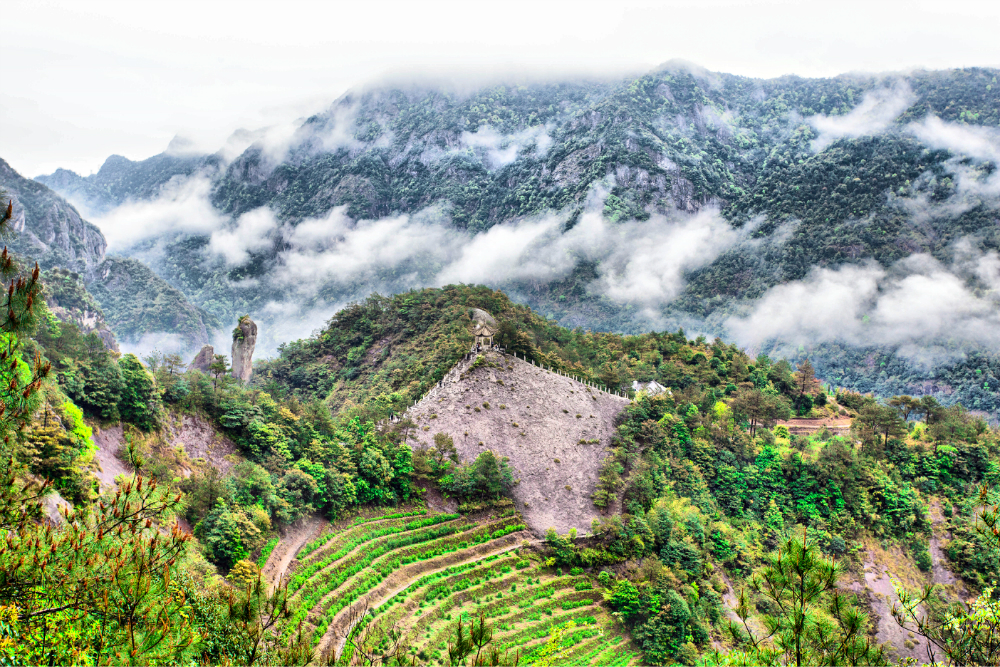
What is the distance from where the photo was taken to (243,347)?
6575 centimetres

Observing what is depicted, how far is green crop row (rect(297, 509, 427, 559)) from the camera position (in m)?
29.3

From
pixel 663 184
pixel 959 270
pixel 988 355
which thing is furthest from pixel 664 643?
pixel 663 184

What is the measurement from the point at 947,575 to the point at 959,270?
138 meters

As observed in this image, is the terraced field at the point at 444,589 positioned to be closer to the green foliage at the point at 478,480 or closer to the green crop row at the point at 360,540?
the green crop row at the point at 360,540

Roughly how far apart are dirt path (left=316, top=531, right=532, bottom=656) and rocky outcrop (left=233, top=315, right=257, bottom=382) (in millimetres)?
41451

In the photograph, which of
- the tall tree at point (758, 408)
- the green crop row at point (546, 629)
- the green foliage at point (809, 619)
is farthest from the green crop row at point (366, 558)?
the tall tree at point (758, 408)

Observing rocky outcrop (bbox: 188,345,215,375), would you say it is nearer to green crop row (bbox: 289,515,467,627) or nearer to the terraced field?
the terraced field

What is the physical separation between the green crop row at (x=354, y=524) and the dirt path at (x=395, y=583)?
13.2 feet

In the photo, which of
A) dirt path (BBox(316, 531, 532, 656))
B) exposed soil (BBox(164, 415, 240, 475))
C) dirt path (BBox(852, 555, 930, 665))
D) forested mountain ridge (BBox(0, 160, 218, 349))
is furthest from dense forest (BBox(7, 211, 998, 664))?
forested mountain ridge (BBox(0, 160, 218, 349))

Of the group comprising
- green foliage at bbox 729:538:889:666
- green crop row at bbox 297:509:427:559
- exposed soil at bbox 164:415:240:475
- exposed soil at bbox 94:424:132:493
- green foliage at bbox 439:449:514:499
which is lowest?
green foliage at bbox 439:449:514:499

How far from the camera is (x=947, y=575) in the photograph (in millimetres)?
A: 47000

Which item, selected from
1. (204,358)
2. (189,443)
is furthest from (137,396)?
(204,358)

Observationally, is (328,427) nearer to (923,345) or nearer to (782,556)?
(782,556)

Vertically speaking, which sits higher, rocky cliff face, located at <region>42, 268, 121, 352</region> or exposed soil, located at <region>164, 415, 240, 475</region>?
exposed soil, located at <region>164, 415, 240, 475</region>
